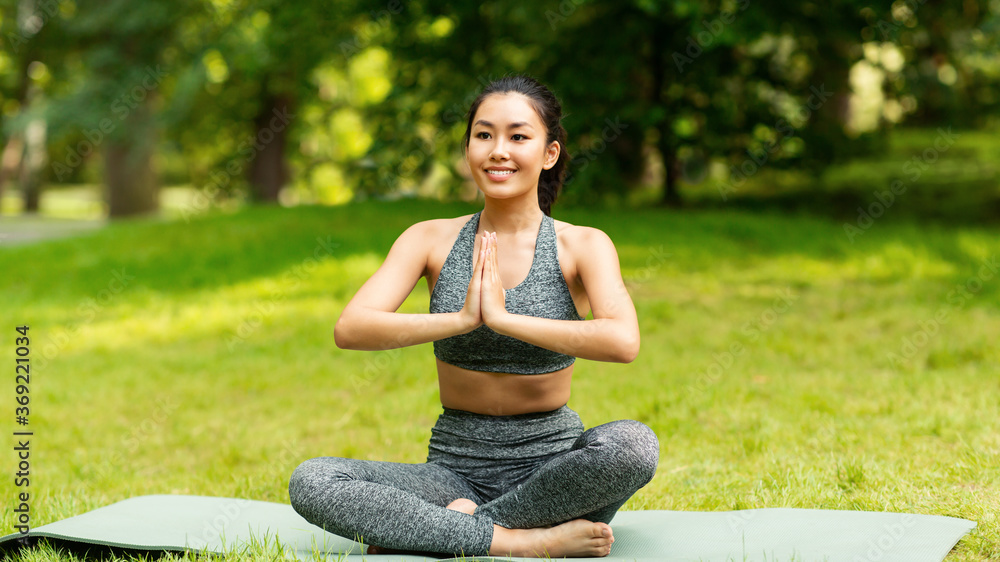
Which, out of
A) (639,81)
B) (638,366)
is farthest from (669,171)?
(638,366)

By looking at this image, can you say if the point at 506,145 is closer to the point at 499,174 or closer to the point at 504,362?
the point at 499,174

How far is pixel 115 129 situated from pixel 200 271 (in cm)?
855

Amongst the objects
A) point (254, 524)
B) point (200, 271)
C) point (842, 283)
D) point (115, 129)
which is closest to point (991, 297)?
point (842, 283)

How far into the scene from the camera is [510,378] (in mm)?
2881

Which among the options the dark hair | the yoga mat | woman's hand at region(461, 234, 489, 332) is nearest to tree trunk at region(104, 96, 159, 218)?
the yoga mat

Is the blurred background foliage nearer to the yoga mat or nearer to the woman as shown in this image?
the woman

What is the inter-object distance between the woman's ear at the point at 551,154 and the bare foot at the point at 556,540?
1195 mm

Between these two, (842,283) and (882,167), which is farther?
(882,167)

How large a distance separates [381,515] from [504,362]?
2.03ft

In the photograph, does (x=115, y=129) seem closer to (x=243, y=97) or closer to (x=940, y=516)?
(x=243, y=97)

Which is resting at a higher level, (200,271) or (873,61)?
(873,61)

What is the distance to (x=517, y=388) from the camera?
2893 millimetres

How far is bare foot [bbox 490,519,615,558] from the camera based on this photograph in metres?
2.68

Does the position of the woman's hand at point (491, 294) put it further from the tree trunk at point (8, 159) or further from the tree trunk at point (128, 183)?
the tree trunk at point (8, 159)
